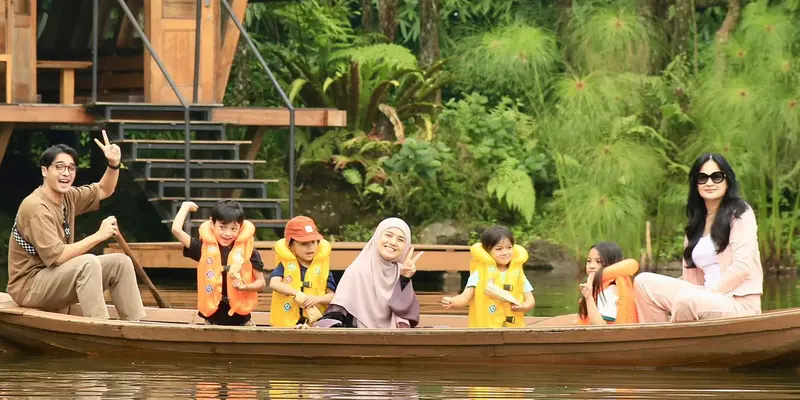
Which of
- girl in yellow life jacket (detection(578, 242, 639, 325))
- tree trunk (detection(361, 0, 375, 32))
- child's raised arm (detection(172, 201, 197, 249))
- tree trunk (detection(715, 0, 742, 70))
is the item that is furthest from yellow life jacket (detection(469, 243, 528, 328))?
tree trunk (detection(361, 0, 375, 32))

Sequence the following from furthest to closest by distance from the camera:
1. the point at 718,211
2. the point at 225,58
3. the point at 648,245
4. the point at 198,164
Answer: the point at 225,58
the point at 648,245
the point at 198,164
the point at 718,211

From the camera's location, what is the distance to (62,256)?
10.2m

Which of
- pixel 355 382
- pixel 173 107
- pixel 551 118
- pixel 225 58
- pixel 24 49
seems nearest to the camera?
pixel 355 382

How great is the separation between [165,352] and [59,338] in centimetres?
70

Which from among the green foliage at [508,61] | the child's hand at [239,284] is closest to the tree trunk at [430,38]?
the green foliage at [508,61]

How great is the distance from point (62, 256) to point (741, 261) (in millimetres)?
3874

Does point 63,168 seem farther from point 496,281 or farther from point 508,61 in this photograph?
point 508,61

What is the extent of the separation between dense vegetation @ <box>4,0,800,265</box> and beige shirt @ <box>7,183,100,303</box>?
8.63 metres

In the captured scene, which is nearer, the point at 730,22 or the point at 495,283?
the point at 495,283

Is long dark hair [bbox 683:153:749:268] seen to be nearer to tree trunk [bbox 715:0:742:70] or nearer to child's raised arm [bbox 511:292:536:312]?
child's raised arm [bbox 511:292:536:312]

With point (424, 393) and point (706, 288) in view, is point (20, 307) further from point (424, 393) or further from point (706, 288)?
point (706, 288)

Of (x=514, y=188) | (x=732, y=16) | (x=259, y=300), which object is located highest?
(x=732, y=16)

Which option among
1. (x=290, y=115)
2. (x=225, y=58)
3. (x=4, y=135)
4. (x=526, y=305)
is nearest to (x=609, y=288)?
(x=526, y=305)

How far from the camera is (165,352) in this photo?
10.3 metres
